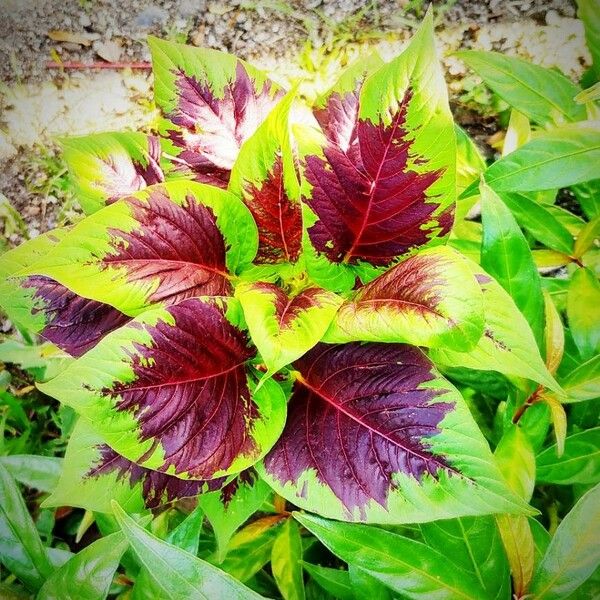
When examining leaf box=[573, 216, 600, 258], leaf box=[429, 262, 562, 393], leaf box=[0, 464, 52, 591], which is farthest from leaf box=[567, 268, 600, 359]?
leaf box=[0, 464, 52, 591]

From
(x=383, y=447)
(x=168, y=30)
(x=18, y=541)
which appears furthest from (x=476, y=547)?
(x=168, y=30)

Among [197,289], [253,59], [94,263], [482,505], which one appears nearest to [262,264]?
[197,289]

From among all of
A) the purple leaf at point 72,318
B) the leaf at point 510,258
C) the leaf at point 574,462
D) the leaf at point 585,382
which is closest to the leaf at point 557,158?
the leaf at point 510,258

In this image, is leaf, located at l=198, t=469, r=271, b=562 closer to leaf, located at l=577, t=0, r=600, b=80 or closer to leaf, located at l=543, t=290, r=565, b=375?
leaf, located at l=543, t=290, r=565, b=375

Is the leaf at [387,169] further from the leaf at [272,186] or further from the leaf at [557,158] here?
the leaf at [557,158]

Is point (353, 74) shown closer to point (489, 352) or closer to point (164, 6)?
point (489, 352)
